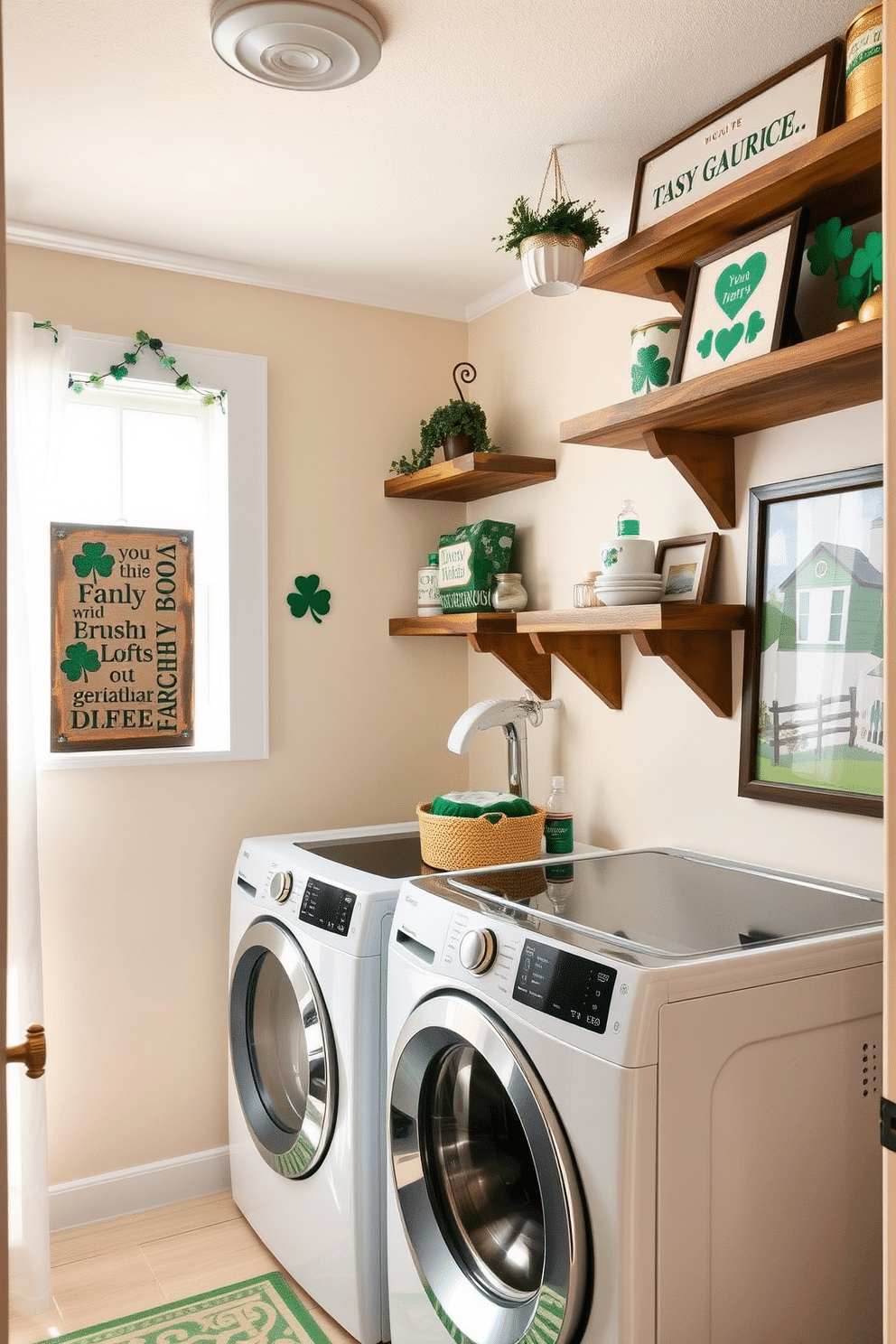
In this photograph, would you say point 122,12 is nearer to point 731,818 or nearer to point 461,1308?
point 731,818

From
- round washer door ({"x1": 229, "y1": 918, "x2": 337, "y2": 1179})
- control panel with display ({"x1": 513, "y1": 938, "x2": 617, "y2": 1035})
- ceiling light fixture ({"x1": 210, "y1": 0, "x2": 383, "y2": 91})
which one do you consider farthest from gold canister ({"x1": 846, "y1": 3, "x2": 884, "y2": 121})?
round washer door ({"x1": 229, "y1": 918, "x2": 337, "y2": 1179})

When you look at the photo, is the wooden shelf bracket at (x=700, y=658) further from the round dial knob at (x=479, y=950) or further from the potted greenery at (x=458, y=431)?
the potted greenery at (x=458, y=431)

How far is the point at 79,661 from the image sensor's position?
261 cm

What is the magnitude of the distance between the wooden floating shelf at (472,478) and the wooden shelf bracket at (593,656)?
46 cm

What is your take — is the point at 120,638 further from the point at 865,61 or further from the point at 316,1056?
the point at 865,61

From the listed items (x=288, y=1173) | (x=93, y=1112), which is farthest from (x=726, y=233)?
(x=93, y=1112)

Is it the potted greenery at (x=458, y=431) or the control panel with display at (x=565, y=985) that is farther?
the potted greenery at (x=458, y=431)

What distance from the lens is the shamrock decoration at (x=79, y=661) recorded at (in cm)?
260

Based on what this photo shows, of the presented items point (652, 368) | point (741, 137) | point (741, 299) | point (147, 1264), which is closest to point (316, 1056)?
point (147, 1264)

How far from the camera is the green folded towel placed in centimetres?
230

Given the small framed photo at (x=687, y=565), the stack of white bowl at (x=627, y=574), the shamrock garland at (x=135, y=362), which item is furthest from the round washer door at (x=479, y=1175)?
the shamrock garland at (x=135, y=362)

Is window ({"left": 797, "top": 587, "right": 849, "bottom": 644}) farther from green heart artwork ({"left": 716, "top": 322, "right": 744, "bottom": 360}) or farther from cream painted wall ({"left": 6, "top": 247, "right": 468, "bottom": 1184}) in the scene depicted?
cream painted wall ({"left": 6, "top": 247, "right": 468, "bottom": 1184})

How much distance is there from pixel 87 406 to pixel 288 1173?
1882 millimetres

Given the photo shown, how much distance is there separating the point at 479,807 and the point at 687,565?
681 millimetres
